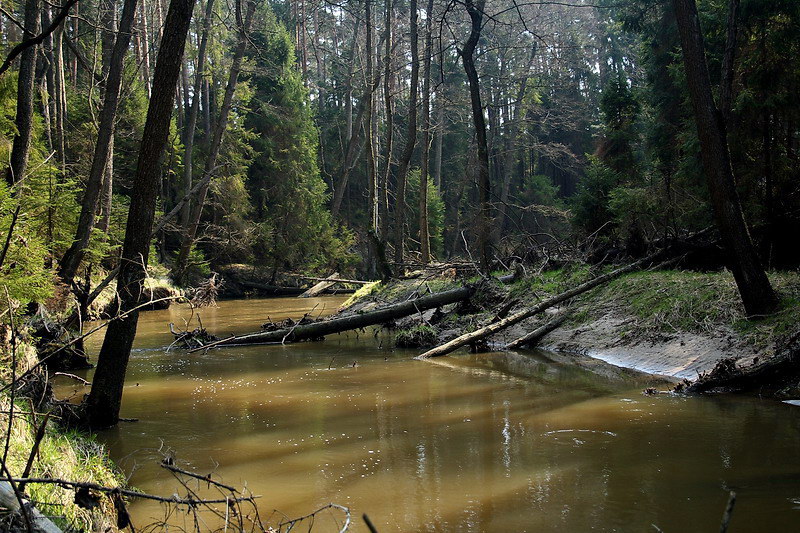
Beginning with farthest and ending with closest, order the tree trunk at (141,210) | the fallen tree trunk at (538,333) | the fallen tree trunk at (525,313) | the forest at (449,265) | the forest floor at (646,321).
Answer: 1. the fallen tree trunk at (538,333)
2. the fallen tree trunk at (525,313)
3. the forest floor at (646,321)
4. the tree trunk at (141,210)
5. the forest at (449,265)

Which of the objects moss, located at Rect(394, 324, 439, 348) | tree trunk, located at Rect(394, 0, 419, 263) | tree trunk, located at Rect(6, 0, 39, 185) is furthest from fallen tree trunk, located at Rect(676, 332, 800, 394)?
tree trunk, located at Rect(394, 0, 419, 263)

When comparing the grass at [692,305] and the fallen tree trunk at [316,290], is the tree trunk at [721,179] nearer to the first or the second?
the grass at [692,305]

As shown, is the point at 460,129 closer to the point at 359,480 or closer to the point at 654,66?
the point at 654,66

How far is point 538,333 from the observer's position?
1095cm

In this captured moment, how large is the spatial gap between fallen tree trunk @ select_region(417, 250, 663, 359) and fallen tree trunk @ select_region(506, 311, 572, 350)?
27 centimetres

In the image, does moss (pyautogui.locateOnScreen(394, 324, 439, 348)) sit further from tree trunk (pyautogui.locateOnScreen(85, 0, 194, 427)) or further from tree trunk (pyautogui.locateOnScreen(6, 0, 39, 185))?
tree trunk (pyautogui.locateOnScreen(6, 0, 39, 185))

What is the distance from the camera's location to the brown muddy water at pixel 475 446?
403 cm

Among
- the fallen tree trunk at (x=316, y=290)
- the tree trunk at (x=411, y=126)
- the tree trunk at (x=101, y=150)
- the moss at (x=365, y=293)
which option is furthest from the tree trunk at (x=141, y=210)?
the fallen tree trunk at (x=316, y=290)

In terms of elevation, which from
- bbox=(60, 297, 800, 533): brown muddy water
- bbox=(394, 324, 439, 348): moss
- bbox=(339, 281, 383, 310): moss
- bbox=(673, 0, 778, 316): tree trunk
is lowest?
bbox=(60, 297, 800, 533): brown muddy water

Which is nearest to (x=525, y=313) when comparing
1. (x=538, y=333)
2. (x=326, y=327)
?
(x=538, y=333)

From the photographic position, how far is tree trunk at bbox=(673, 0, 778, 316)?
7938mm

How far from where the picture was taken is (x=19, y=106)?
10.5 m

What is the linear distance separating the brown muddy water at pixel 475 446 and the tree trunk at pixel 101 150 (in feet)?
11.1

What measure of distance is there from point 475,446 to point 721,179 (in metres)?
4.98
